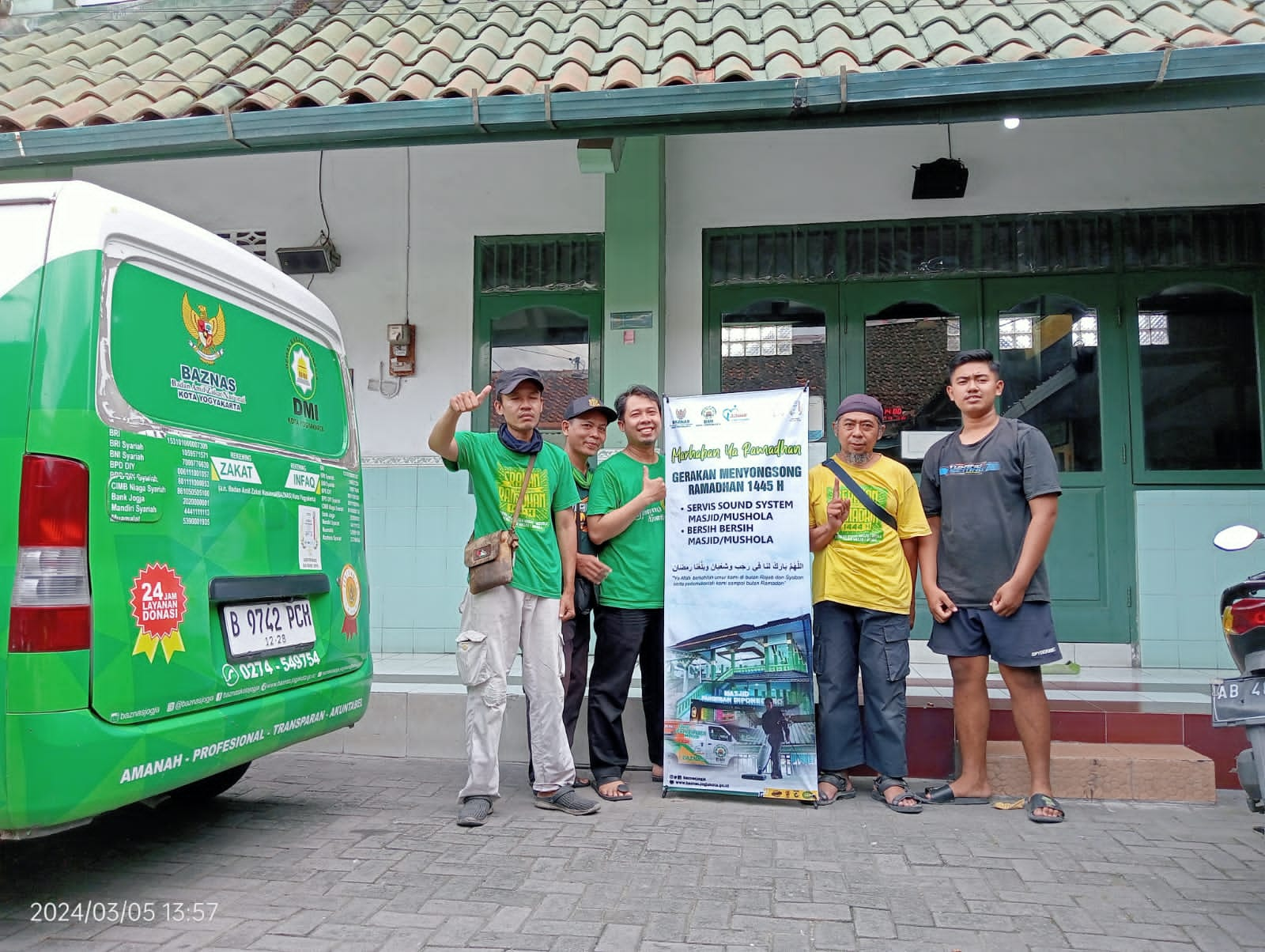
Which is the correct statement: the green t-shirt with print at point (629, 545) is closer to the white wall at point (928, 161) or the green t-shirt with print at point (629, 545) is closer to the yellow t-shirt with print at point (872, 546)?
the yellow t-shirt with print at point (872, 546)

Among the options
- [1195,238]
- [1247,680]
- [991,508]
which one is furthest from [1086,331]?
[1247,680]

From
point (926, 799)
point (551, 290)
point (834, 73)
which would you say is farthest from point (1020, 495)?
point (551, 290)

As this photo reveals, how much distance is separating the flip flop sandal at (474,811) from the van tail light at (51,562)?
69.7 inches

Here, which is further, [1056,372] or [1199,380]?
[1056,372]

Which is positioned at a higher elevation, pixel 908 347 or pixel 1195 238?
pixel 1195 238

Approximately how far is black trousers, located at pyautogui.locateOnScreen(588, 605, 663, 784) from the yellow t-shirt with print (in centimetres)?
84

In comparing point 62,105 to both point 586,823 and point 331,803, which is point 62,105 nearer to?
point 331,803

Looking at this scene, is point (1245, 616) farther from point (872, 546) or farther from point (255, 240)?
point (255, 240)

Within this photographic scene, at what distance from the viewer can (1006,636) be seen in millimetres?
4074

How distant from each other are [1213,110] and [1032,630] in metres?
4.59

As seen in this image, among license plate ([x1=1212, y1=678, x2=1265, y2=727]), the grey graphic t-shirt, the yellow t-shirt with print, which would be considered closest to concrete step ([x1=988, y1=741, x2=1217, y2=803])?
the grey graphic t-shirt

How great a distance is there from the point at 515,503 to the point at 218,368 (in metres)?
1.31

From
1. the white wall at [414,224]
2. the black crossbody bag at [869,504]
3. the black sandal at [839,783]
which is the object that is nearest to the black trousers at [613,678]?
the black sandal at [839,783]
